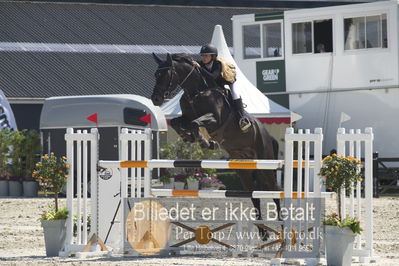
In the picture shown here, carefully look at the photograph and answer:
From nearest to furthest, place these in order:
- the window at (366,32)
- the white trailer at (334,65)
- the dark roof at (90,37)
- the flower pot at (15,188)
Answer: the flower pot at (15,188), the white trailer at (334,65), the window at (366,32), the dark roof at (90,37)

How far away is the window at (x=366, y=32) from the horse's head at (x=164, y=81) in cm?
1113

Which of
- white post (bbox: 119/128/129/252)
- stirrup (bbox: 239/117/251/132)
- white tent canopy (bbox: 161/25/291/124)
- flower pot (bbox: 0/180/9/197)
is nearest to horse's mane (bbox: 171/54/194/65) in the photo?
stirrup (bbox: 239/117/251/132)

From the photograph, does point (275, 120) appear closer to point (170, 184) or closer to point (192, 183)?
point (192, 183)

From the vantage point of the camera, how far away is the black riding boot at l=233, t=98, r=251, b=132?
9.98 m

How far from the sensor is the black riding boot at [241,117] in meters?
9.98

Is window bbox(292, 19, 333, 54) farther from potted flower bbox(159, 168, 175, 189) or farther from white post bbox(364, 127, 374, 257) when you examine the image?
white post bbox(364, 127, 374, 257)

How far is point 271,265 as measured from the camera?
794 centimetres

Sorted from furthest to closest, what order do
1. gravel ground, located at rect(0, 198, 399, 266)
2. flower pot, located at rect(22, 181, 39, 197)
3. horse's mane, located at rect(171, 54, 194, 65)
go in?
flower pot, located at rect(22, 181, 39, 197)
horse's mane, located at rect(171, 54, 194, 65)
gravel ground, located at rect(0, 198, 399, 266)

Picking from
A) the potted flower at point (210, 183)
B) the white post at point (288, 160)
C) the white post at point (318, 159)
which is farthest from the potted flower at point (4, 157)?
the white post at point (318, 159)

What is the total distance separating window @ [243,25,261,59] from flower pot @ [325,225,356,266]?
1401 cm

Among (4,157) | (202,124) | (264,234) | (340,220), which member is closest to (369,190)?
(340,220)

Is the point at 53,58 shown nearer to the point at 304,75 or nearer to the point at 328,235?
the point at 304,75

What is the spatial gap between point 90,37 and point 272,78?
344 inches

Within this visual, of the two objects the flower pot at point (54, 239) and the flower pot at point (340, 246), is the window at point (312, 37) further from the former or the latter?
the flower pot at point (340, 246)
